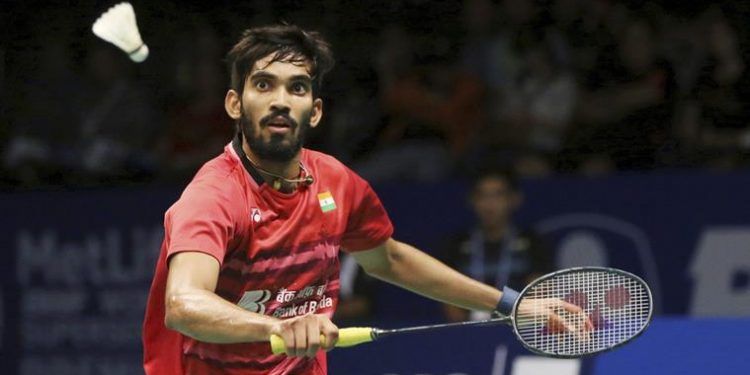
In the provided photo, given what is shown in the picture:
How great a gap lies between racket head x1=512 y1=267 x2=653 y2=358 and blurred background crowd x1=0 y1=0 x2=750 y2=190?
394 cm

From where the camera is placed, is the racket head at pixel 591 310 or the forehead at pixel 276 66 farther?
the racket head at pixel 591 310

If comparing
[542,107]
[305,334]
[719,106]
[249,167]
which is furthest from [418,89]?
[305,334]

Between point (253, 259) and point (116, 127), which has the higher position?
point (116, 127)

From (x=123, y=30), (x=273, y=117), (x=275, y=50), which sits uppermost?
(x=123, y=30)

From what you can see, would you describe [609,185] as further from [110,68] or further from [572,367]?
[110,68]

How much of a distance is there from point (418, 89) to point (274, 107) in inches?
202

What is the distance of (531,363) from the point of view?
7.07 metres

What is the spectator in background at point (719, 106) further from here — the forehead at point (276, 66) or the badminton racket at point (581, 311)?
the forehead at point (276, 66)

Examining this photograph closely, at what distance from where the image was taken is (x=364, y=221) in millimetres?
5496

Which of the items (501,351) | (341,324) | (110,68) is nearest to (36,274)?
(110,68)

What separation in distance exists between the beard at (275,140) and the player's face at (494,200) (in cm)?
370

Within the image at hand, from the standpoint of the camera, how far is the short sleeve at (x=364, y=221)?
5410mm

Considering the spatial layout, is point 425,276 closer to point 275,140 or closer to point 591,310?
point 591,310

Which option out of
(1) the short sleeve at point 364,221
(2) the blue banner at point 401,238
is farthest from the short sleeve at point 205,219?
(2) the blue banner at point 401,238
